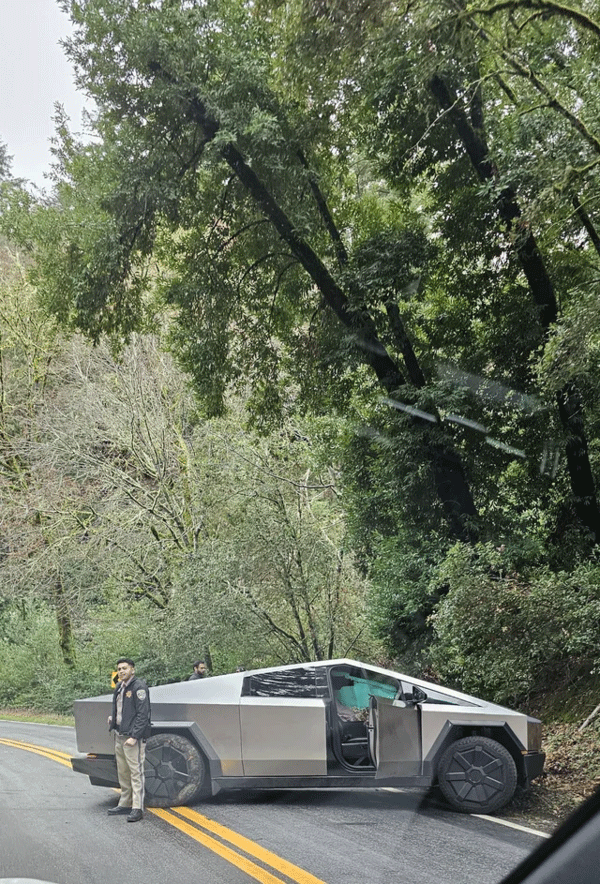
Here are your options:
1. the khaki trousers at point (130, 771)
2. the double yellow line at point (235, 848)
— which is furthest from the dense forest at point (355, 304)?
the khaki trousers at point (130, 771)

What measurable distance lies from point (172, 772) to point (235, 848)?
1463 millimetres

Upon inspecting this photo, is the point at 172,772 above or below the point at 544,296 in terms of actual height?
below

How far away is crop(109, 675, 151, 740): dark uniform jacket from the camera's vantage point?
20.5 ft

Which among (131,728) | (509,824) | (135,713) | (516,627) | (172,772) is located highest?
(516,627)

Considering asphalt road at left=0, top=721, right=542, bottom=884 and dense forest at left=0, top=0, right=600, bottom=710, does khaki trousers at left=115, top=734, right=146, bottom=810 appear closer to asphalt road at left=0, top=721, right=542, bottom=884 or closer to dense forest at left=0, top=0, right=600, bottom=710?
asphalt road at left=0, top=721, right=542, bottom=884

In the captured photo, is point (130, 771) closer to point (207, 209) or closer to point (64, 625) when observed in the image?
point (207, 209)

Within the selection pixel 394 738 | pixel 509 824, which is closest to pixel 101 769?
pixel 394 738

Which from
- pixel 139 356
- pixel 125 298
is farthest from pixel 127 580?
pixel 125 298

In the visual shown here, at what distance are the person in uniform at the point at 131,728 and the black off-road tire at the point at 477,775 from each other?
7.53 feet

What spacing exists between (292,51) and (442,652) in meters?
7.30

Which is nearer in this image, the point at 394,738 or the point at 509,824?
the point at 509,824

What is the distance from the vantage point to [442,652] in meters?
10.2

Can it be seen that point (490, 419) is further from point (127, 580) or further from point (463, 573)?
point (127, 580)

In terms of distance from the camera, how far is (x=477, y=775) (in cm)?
629
